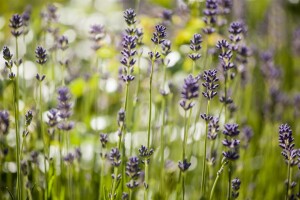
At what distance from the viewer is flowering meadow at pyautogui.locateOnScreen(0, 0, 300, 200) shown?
5.63ft

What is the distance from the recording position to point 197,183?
261 centimetres

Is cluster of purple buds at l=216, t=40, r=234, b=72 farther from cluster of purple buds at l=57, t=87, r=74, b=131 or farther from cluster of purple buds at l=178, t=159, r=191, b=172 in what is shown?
cluster of purple buds at l=57, t=87, r=74, b=131

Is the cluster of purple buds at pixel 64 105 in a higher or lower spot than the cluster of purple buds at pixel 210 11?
lower

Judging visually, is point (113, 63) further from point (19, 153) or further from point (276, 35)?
point (276, 35)

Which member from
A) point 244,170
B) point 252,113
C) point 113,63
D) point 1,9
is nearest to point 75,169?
point 244,170

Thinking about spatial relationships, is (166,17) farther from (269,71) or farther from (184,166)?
(269,71)

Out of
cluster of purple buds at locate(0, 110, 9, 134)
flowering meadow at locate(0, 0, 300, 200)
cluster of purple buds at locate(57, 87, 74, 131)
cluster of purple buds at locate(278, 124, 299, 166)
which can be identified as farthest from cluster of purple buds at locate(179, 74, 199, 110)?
cluster of purple buds at locate(0, 110, 9, 134)

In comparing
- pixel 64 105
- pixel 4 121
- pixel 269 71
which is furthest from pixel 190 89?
pixel 269 71

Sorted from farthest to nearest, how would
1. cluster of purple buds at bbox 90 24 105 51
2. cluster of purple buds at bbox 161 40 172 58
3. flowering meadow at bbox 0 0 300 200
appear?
cluster of purple buds at bbox 90 24 105 51 → cluster of purple buds at bbox 161 40 172 58 → flowering meadow at bbox 0 0 300 200

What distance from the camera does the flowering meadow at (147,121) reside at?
1715mm

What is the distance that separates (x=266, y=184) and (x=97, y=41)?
50.7 inches

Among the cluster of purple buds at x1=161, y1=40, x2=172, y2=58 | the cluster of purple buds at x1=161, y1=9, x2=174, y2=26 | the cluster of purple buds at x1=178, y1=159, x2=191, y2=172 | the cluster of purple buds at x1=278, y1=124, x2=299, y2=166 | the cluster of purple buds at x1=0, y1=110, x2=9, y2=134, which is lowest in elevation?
the cluster of purple buds at x1=178, y1=159, x2=191, y2=172

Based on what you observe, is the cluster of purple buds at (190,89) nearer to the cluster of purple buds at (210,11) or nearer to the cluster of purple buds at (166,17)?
the cluster of purple buds at (210,11)

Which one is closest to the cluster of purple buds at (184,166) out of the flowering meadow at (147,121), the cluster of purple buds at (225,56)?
the flowering meadow at (147,121)
